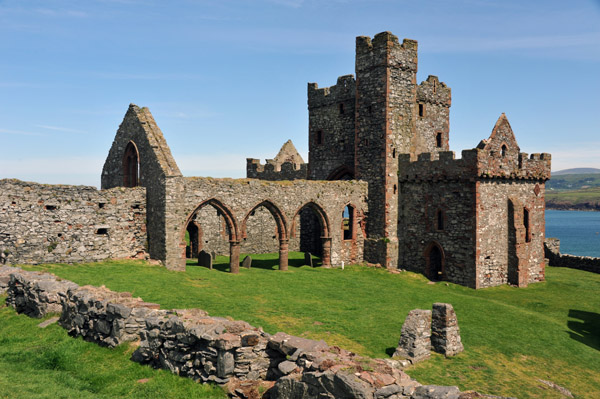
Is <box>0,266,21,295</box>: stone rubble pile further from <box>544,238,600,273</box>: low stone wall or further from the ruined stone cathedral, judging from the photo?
<box>544,238,600,273</box>: low stone wall

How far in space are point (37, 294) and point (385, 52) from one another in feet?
77.9

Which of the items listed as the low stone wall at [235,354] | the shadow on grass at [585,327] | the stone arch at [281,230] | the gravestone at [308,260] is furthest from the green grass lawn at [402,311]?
the gravestone at [308,260]

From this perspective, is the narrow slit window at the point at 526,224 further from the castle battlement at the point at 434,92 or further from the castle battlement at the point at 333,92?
the castle battlement at the point at 333,92

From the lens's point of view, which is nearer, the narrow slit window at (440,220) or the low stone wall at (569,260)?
the narrow slit window at (440,220)

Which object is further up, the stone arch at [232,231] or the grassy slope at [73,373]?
the stone arch at [232,231]

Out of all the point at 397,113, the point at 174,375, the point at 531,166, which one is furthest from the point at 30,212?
the point at 531,166

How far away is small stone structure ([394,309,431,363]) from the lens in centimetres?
1509

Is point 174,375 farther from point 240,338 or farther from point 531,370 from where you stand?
point 531,370

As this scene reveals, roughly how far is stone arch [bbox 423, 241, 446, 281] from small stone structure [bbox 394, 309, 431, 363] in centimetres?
1375

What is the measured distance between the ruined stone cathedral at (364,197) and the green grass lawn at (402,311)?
4.78 ft

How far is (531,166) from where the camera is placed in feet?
102

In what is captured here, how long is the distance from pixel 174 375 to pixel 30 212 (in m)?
15.2

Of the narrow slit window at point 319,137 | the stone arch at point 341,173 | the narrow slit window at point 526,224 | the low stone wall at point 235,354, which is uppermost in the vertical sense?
the narrow slit window at point 319,137

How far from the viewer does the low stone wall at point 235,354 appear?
8.81 m
